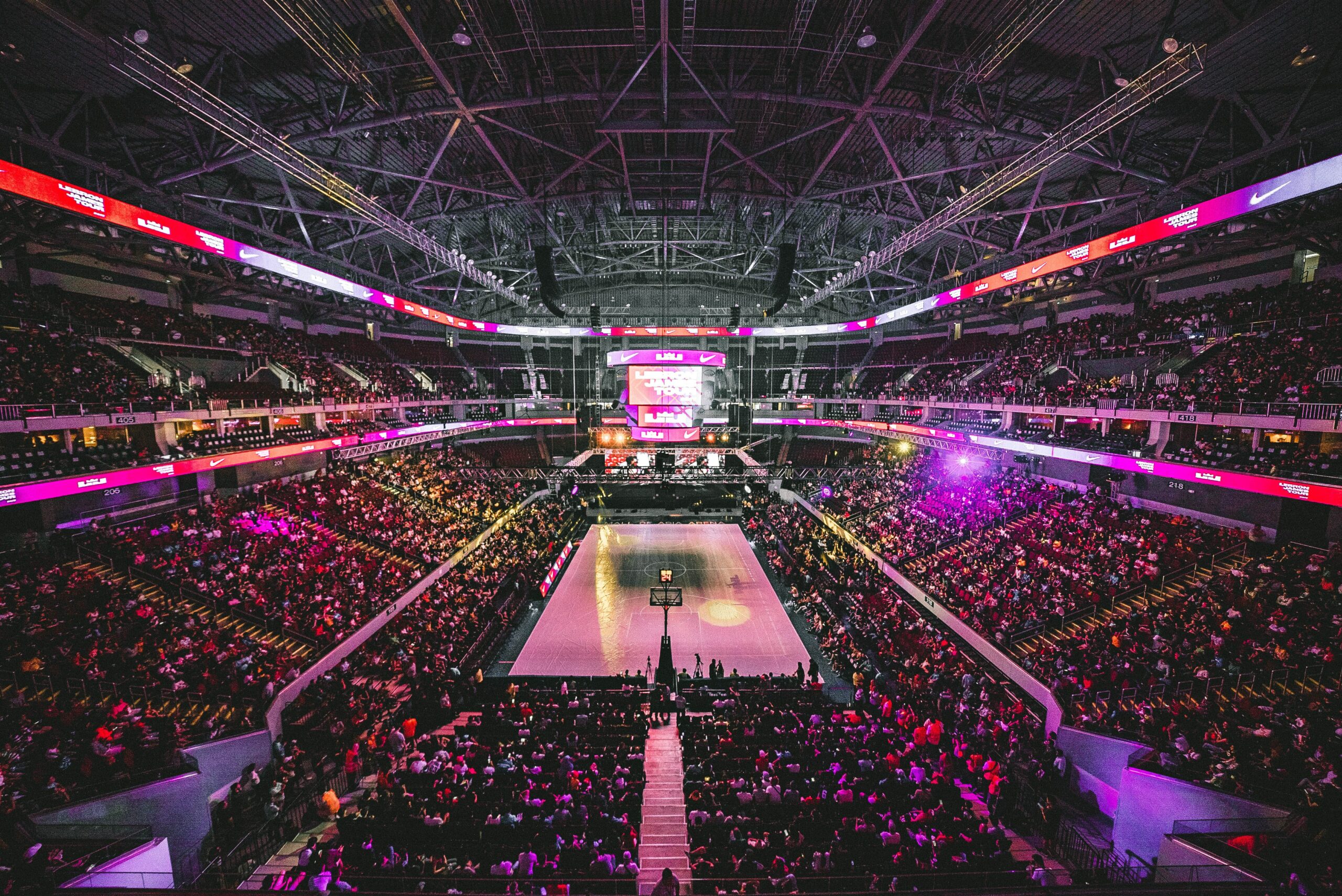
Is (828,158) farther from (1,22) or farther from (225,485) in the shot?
(225,485)

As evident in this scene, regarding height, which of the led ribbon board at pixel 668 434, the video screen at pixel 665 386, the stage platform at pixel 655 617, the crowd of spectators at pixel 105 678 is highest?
the video screen at pixel 665 386

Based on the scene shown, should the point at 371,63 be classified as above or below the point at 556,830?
above

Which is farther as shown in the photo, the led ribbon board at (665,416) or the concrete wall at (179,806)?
the led ribbon board at (665,416)

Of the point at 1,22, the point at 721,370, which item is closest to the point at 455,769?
the point at 1,22

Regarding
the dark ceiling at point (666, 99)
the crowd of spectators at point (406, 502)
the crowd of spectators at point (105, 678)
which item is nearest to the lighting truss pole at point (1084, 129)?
the dark ceiling at point (666, 99)

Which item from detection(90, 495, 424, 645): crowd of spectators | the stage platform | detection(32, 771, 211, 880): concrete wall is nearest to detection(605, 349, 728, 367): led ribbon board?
the stage platform

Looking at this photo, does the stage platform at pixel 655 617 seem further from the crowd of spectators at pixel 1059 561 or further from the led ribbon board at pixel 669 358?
the led ribbon board at pixel 669 358
